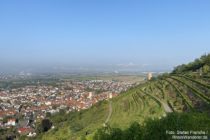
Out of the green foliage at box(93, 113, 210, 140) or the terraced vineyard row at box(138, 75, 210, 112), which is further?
the terraced vineyard row at box(138, 75, 210, 112)

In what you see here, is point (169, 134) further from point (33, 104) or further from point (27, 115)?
point (33, 104)

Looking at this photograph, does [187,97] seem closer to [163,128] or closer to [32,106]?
[163,128]

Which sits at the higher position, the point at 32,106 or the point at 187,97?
the point at 187,97

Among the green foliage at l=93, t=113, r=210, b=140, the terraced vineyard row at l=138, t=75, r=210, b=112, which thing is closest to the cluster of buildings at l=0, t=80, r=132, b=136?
the terraced vineyard row at l=138, t=75, r=210, b=112

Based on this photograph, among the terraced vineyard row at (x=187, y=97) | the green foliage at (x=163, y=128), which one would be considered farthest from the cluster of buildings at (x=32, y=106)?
the green foliage at (x=163, y=128)

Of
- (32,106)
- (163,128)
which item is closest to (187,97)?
(163,128)

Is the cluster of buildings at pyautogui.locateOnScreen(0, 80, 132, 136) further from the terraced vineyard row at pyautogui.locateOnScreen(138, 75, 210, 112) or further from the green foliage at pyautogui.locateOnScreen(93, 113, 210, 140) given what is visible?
the green foliage at pyautogui.locateOnScreen(93, 113, 210, 140)

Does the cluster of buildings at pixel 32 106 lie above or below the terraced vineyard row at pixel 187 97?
below

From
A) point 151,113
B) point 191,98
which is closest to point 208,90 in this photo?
point 191,98

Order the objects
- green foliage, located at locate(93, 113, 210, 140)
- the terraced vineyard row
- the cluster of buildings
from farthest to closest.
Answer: the cluster of buildings → the terraced vineyard row → green foliage, located at locate(93, 113, 210, 140)

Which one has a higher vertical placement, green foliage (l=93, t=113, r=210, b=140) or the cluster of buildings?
green foliage (l=93, t=113, r=210, b=140)

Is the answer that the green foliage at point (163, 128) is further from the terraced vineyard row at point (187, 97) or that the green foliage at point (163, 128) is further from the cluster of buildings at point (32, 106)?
the cluster of buildings at point (32, 106)
